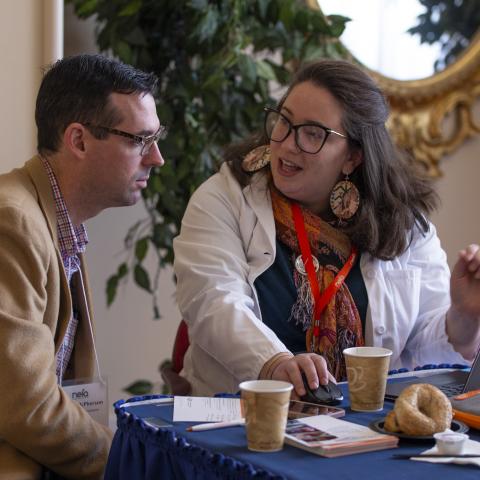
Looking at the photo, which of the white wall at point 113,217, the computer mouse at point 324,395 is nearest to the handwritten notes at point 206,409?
the computer mouse at point 324,395

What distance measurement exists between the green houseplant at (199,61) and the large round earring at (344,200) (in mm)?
801

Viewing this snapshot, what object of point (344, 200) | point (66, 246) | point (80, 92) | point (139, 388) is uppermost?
point (80, 92)

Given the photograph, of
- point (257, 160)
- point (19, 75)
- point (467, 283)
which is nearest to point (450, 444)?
point (467, 283)

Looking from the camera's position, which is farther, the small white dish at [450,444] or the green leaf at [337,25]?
the green leaf at [337,25]

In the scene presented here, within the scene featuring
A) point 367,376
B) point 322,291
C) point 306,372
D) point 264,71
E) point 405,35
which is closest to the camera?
point 367,376

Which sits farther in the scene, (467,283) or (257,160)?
(257,160)

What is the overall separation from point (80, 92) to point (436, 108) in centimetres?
223

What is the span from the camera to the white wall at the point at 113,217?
8.29 feet

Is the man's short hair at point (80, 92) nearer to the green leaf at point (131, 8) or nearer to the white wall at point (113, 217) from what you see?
the white wall at point (113, 217)

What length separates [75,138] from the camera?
1.78 m

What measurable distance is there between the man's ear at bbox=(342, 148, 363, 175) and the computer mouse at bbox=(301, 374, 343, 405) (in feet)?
2.75

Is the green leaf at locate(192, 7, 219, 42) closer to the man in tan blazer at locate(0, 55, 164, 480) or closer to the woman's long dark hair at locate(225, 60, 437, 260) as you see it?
the woman's long dark hair at locate(225, 60, 437, 260)

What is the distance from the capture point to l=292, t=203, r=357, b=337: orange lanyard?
2033 millimetres

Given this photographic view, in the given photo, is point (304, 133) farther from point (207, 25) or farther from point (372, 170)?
point (207, 25)
